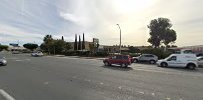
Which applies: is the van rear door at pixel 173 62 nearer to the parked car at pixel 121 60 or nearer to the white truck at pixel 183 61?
the white truck at pixel 183 61

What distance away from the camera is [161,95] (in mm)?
9750

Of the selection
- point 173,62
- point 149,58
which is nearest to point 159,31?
point 149,58

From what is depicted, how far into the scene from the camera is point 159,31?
76.0 m

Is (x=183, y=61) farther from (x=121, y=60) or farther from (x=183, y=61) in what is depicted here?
(x=121, y=60)

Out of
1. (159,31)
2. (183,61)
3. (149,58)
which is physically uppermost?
(159,31)

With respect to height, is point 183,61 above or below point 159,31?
below

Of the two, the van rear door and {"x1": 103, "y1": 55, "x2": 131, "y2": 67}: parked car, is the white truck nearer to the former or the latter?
the van rear door

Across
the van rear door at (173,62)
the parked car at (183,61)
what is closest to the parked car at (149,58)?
the parked car at (183,61)

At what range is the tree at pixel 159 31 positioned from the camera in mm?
76250

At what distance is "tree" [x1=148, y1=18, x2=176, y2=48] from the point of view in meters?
76.2

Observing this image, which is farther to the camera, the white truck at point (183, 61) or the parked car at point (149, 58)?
the parked car at point (149, 58)

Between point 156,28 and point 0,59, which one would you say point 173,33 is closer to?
point 156,28

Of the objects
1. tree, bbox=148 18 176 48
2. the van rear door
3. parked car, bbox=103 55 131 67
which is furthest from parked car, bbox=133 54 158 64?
tree, bbox=148 18 176 48

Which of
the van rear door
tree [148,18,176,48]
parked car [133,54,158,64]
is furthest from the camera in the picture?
tree [148,18,176,48]
